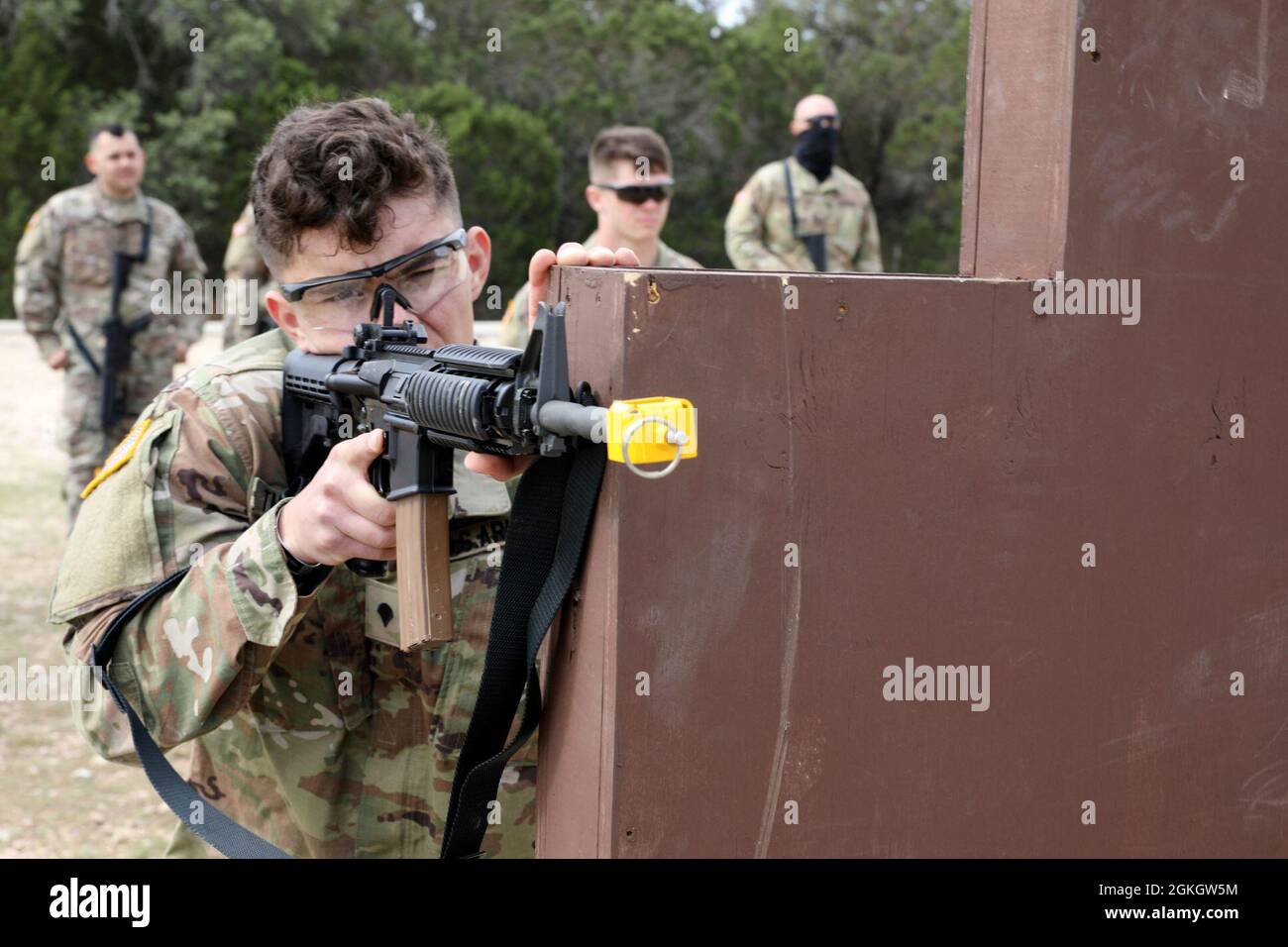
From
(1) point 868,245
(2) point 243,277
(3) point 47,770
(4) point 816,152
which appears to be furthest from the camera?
(2) point 243,277

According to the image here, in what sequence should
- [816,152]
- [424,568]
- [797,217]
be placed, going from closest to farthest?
[424,568] < [797,217] < [816,152]

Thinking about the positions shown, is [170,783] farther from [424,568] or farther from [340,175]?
[340,175]

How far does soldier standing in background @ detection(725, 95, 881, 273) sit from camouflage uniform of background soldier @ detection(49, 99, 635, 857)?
6.84 metres

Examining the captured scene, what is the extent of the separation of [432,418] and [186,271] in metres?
7.64

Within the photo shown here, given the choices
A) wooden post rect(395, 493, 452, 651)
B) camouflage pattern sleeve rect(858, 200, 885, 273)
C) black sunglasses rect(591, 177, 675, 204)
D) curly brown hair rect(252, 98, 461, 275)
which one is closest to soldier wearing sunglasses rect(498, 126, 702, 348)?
black sunglasses rect(591, 177, 675, 204)

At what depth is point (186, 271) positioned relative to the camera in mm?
8844

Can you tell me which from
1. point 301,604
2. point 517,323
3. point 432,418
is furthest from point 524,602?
point 517,323

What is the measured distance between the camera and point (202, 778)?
8.16ft

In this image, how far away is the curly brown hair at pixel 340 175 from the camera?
7.25 feet

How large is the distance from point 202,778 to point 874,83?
2516 centimetres

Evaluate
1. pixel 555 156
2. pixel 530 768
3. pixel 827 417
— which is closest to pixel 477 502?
pixel 530 768

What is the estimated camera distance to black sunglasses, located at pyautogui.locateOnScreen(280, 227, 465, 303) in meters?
2.21

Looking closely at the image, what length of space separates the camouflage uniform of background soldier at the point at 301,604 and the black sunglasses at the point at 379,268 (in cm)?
1

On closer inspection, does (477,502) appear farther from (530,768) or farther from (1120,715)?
(1120,715)
